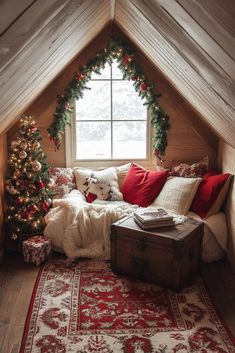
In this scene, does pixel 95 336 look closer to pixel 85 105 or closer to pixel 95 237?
pixel 95 237

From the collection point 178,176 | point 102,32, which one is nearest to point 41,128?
point 102,32

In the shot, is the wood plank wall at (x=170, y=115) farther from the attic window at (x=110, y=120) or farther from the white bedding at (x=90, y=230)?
the white bedding at (x=90, y=230)

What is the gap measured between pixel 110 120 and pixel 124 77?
54cm

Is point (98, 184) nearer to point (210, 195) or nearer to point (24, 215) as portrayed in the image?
point (24, 215)

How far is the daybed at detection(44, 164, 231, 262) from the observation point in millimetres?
3713

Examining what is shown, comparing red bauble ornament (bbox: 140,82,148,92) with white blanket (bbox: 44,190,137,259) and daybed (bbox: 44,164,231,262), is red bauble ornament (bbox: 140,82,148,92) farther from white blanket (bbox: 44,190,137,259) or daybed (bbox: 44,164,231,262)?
white blanket (bbox: 44,190,137,259)

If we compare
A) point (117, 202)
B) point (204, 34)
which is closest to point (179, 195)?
point (117, 202)

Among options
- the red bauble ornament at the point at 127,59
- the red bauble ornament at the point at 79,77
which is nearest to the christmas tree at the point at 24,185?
the red bauble ornament at the point at 79,77

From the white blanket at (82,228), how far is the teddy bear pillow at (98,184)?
0.32 meters

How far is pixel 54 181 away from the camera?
425 cm

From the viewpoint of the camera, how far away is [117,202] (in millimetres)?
4152

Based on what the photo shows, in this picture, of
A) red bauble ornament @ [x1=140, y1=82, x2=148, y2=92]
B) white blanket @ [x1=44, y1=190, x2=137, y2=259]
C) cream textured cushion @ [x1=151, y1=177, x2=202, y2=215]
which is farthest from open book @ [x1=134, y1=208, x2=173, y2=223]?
red bauble ornament @ [x1=140, y1=82, x2=148, y2=92]

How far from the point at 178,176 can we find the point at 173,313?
65.4 inches

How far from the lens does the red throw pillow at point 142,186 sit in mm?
4113
